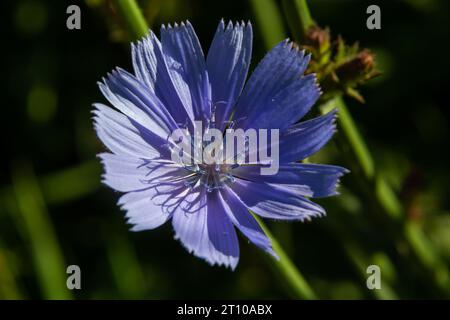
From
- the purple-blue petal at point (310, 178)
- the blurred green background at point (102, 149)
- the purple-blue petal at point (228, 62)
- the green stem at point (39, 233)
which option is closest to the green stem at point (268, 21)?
the blurred green background at point (102, 149)

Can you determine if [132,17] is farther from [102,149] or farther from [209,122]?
[102,149]

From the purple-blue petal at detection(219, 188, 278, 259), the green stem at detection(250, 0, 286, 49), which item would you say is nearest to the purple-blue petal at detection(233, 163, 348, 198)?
the purple-blue petal at detection(219, 188, 278, 259)

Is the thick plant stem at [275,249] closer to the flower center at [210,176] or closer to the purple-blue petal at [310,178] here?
the purple-blue petal at [310,178]

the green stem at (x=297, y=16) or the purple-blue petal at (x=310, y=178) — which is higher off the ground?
the green stem at (x=297, y=16)

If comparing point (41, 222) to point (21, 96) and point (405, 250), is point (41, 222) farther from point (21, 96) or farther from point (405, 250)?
point (405, 250)

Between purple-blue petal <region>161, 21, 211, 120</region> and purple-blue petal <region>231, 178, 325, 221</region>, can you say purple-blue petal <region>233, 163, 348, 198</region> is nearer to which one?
purple-blue petal <region>231, 178, 325, 221</region>

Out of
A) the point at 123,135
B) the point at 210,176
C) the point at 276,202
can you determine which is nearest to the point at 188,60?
the point at 123,135
